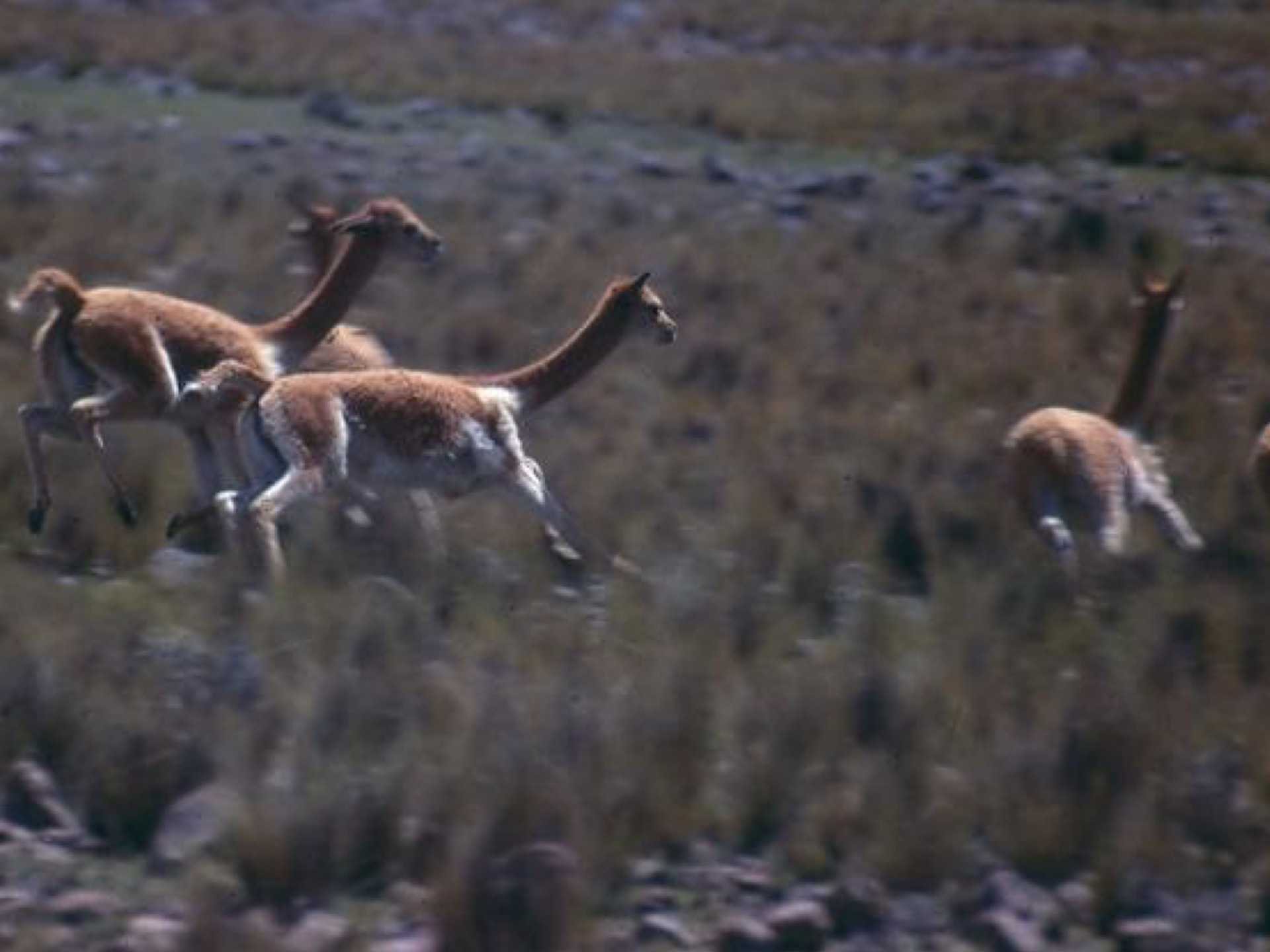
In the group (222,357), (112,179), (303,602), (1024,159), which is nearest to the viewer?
(303,602)

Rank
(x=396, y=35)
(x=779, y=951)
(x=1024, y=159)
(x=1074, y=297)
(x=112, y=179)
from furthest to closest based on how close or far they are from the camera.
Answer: (x=396, y=35) < (x=1024, y=159) < (x=112, y=179) < (x=1074, y=297) < (x=779, y=951)

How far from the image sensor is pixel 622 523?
12312 millimetres

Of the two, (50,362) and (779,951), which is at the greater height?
(50,362)

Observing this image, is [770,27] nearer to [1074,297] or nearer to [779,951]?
[1074,297]

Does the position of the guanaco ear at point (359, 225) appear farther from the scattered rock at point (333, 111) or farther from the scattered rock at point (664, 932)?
the scattered rock at point (333, 111)

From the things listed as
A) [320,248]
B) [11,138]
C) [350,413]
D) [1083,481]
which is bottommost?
[1083,481]

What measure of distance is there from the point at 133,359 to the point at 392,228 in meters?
1.76

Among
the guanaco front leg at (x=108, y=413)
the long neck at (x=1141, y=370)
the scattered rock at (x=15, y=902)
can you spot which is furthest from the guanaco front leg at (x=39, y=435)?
the long neck at (x=1141, y=370)

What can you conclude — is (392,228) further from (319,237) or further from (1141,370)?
(1141,370)

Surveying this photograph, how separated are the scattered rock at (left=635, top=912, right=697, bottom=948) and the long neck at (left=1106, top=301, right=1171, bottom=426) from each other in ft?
17.2

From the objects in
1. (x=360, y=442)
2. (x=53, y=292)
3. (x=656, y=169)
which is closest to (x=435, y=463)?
(x=360, y=442)

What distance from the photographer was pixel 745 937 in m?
7.57

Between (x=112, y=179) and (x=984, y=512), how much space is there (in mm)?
14231

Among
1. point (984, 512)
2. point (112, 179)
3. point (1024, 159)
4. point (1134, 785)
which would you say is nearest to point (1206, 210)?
point (1024, 159)
